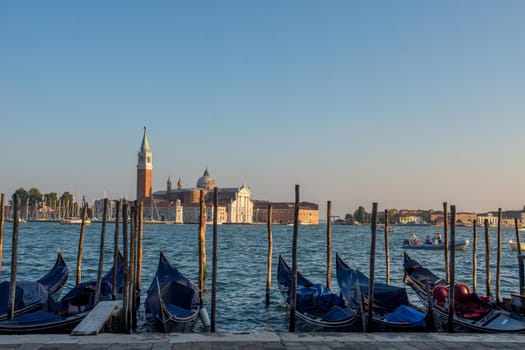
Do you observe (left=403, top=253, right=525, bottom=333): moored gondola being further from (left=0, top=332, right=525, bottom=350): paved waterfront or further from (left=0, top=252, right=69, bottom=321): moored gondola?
(left=0, top=252, right=69, bottom=321): moored gondola

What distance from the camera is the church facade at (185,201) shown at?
331 feet

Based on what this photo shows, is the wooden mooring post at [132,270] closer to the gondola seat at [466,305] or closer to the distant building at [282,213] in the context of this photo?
the gondola seat at [466,305]

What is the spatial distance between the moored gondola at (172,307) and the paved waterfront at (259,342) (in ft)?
9.09

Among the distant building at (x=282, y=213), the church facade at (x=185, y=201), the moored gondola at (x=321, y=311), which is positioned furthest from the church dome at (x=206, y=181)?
the moored gondola at (x=321, y=311)

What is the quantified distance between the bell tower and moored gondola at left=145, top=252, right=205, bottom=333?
300 ft

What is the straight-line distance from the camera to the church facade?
101 meters

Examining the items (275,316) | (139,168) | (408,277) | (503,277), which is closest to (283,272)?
(275,316)

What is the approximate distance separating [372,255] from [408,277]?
3.93 metres

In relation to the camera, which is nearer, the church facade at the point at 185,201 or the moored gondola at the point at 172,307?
the moored gondola at the point at 172,307

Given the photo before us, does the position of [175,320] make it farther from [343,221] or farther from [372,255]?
[343,221]

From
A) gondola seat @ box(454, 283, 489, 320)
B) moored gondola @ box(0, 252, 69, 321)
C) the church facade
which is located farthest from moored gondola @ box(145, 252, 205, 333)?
the church facade

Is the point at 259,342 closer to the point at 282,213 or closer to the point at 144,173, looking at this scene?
the point at 144,173

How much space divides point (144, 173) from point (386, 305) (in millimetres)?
93551

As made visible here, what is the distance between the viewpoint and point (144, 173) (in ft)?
329
